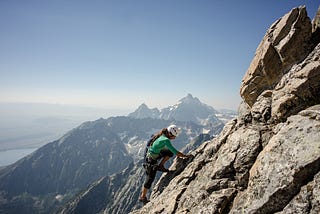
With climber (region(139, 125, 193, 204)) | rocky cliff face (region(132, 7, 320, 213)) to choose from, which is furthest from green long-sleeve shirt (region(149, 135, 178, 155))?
rocky cliff face (region(132, 7, 320, 213))

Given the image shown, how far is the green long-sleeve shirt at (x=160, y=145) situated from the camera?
17656 millimetres

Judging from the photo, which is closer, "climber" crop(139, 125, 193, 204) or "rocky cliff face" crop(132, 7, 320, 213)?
"rocky cliff face" crop(132, 7, 320, 213)

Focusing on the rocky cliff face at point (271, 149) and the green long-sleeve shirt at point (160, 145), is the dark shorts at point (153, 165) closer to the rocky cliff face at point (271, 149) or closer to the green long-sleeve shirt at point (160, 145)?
the green long-sleeve shirt at point (160, 145)

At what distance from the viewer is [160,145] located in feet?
59.8

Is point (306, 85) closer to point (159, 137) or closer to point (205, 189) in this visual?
point (205, 189)

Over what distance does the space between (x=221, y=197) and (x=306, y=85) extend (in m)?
8.16

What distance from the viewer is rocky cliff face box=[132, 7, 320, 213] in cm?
983

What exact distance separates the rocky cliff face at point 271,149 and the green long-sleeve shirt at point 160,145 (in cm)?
286

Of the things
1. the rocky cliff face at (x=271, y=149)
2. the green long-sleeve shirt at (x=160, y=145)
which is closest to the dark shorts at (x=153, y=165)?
the green long-sleeve shirt at (x=160, y=145)

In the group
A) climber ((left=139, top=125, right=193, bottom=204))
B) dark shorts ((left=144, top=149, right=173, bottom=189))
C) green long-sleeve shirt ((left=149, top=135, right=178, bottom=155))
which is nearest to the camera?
green long-sleeve shirt ((left=149, top=135, right=178, bottom=155))

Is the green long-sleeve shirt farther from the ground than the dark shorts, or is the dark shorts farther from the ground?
the green long-sleeve shirt

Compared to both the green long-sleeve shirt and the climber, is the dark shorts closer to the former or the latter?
the climber

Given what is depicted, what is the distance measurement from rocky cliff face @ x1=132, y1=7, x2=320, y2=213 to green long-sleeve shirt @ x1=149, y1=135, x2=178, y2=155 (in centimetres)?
286

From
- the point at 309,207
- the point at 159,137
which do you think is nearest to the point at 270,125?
the point at 309,207
